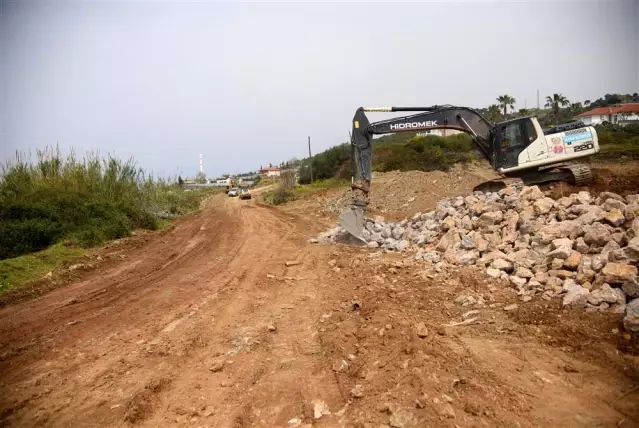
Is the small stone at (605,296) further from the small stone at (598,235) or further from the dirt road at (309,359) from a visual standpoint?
the small stone at (598,235)

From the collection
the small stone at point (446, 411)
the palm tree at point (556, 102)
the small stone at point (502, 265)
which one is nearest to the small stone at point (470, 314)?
the small stone at point (502, 265)

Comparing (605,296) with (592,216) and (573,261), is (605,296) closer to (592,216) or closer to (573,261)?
(573,261)

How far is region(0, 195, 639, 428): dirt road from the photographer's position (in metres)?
3.40

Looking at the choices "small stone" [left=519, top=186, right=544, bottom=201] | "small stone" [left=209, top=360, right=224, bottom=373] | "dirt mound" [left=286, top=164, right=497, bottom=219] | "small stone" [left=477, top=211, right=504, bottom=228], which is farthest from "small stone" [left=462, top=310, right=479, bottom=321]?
"dirt mound" [left=286, top=164, right=497, bottom=219]

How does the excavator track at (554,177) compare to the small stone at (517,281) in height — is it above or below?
above

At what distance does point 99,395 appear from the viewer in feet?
13.2

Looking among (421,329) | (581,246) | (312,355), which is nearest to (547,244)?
(581,246)

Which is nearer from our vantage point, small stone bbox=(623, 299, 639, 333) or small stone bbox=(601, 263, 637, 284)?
small stone bbox=(623, 299, 639, 333)

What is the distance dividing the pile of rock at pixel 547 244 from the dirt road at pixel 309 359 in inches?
16.5

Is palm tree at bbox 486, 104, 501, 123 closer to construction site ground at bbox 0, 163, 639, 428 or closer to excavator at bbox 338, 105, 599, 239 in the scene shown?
excavator at bbox 338, 105, 599, 239

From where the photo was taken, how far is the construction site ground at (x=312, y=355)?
3412mm

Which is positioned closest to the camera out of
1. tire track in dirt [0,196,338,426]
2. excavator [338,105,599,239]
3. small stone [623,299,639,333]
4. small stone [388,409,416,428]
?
small stone [388,409,416,428]

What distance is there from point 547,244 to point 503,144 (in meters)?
5.06

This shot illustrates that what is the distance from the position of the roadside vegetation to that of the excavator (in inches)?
304
